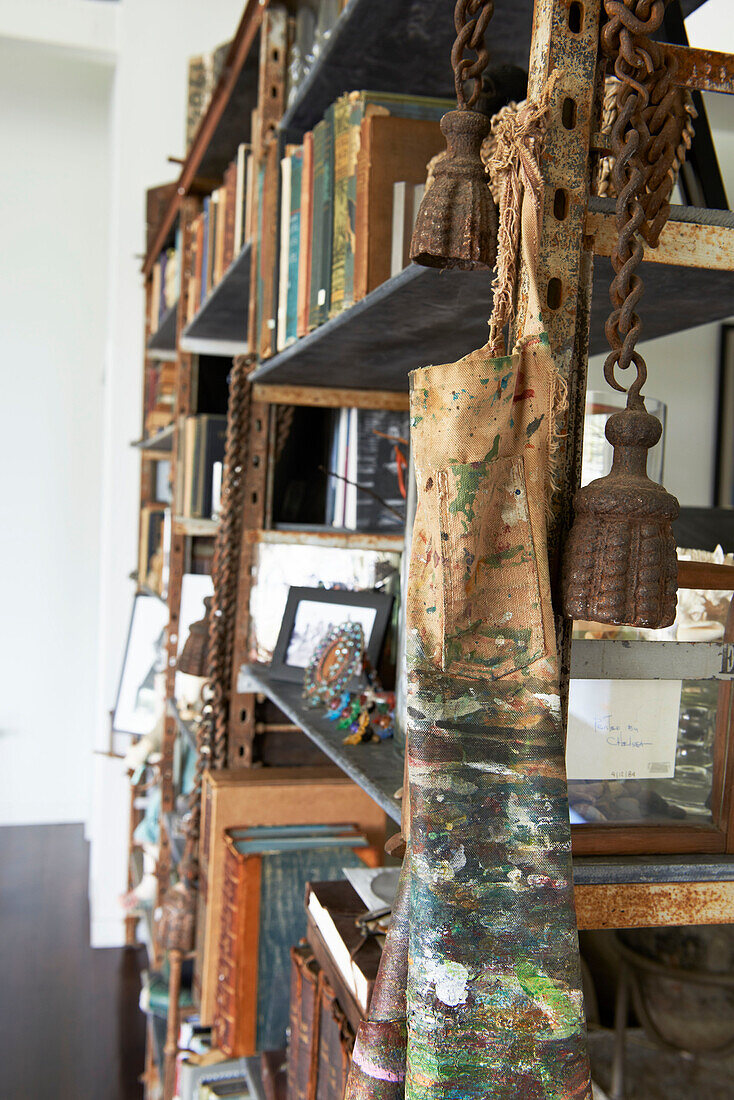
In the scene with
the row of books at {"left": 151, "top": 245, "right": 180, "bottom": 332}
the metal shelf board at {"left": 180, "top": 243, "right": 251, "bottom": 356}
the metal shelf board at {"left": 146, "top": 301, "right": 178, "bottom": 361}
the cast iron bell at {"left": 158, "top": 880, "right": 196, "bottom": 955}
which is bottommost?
the cast iron bell at {"left": 158, "top": 880, "right": 196, "bottom": 955}

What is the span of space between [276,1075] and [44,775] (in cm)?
343

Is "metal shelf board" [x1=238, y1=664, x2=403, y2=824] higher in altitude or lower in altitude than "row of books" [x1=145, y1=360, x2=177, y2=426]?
lower

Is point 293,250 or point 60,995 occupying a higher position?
point 293,250

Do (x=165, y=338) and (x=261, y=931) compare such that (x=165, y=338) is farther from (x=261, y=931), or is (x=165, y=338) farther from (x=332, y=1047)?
(x=332, y=1047)

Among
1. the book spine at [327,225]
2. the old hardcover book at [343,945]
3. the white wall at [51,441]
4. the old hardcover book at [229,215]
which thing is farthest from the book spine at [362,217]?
the white wall at [51,441]

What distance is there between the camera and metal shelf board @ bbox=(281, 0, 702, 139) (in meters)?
1.06

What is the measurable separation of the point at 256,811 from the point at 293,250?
2.88 ft

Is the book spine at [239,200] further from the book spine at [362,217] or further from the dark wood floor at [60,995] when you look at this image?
the dark wood floor at [60,995]

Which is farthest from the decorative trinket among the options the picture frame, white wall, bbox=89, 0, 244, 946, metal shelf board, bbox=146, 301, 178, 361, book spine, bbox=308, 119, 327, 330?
white wall, bbox=89, 0, 244, 946

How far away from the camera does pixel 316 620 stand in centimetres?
149

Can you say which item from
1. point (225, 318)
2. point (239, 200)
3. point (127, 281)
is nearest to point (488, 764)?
point (239, 200)

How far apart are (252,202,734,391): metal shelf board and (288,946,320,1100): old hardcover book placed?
29.7 inches

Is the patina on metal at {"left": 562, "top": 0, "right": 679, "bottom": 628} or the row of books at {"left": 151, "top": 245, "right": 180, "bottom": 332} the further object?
the row of books at {"left": 151, "top": 245, "right": 180, "bottom": 332}

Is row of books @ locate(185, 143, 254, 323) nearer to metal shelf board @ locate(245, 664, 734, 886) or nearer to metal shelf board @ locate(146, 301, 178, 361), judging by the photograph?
metal shelf board @ locate(146, 301, 178, 361)
